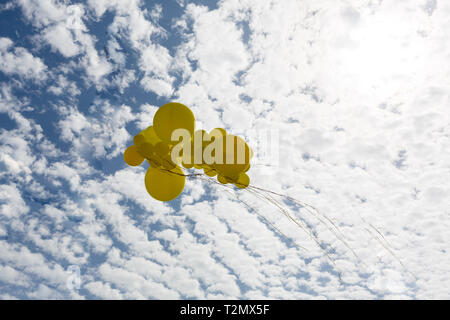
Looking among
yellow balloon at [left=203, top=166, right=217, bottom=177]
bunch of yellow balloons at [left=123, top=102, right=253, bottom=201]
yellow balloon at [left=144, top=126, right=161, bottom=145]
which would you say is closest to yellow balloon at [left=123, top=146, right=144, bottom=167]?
bunch of yellow balloons at [left=123, top=102, right=253, bottom=201]

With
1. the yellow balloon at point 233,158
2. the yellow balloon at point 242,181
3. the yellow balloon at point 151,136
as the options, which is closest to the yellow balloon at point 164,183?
the yellow balloon at point 151,136

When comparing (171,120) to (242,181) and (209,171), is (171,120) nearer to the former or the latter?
(209,171)

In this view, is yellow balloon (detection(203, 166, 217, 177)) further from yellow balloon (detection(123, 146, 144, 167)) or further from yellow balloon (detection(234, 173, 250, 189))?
yellow balloon (detection(123, 146, 144, 167))

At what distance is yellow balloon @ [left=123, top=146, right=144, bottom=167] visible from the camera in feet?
10.7

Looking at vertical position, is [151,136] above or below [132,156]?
above

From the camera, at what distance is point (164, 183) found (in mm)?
3318

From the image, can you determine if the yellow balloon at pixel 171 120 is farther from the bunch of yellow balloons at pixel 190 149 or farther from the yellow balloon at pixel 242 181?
the yellow balloon at pixel 242 181

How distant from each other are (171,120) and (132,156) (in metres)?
0.72

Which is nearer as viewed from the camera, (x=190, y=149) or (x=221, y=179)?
(x=190, y=149)

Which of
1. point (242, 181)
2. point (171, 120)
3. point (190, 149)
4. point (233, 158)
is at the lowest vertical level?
point (242, 181)

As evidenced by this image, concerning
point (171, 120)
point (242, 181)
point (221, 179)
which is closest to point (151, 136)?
point (171, 120)
